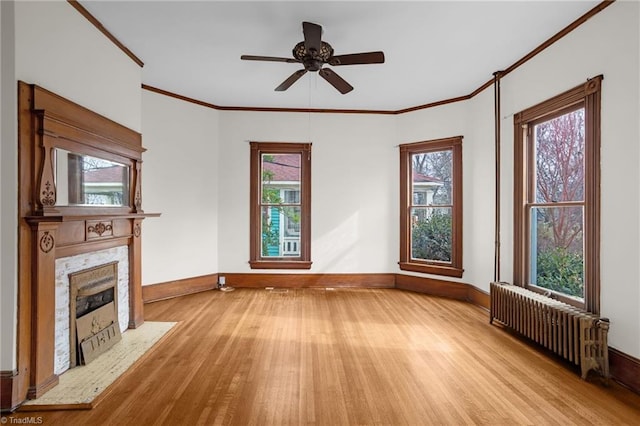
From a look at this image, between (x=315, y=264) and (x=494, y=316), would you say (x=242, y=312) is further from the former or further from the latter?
(x=494, y=316)

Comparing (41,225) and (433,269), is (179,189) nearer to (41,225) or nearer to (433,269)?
(41,225)

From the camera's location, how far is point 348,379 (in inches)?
107

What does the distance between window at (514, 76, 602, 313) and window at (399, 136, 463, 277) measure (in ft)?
4.23

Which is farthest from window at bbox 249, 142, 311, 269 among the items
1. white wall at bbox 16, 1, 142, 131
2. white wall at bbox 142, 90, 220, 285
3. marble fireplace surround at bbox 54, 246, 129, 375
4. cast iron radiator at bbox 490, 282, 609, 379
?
cast iron radiator at bbox 490, 282, 609, 379

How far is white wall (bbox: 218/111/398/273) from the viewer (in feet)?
19.3

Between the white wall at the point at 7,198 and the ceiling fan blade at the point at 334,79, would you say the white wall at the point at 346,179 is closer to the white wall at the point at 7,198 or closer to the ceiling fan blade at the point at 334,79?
the ceiling fan blade at the point at 334,79

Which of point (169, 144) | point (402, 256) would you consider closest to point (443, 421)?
point (402, 256)

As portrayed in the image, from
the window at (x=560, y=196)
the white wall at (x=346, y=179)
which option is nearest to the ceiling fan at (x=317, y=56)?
the window at (x=560, y=196)

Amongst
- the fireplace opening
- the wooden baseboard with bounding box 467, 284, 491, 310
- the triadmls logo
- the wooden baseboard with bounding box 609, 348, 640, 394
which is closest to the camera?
the triadmls logo

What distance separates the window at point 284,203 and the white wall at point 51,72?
8.40 ft

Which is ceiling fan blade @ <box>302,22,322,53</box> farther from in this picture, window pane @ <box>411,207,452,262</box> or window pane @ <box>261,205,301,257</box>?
window pane @ <box>411,207,452,262</box>

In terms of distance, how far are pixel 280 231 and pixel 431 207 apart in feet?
8.58

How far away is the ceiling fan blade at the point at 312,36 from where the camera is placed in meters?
2.92

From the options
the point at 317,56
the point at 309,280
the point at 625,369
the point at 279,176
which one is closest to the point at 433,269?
the point at 309,280
